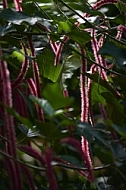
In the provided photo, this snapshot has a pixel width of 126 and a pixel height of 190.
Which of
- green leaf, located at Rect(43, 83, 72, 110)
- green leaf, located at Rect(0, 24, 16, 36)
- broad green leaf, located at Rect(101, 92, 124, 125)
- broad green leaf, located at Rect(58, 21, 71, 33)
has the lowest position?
broad green leaf, located at Rect(101, 92, 124, 125)

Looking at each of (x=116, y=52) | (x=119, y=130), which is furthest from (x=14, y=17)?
(x=119, y=130)

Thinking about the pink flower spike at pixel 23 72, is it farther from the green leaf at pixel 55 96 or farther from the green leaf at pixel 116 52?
the green leaf at pixel 55 96

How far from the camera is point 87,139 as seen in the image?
89 cm

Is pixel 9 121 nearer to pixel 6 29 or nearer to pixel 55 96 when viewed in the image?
A: pixel 55 96

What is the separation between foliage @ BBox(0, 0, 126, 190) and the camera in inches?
30.0

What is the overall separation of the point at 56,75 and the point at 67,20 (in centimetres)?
20

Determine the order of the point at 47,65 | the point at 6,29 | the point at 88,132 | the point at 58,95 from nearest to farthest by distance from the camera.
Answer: the point at 58,95 < the point at 88,132 < the point at 6,29 < the point at 47,65

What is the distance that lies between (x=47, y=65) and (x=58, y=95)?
533 millimetres

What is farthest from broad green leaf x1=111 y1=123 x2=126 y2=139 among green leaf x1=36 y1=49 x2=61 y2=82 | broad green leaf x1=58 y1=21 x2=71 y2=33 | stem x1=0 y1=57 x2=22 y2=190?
green leaf x1=36 y1=49 x2=61 y2=82

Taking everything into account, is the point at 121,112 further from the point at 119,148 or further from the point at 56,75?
the point at 56,75

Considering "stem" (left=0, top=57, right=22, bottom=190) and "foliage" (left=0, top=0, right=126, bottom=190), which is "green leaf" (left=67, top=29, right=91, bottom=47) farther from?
"stem" (left=0, top=57, right=22, bottom=190)

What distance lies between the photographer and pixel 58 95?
645mm

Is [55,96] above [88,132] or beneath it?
above

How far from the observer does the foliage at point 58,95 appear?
0.76m
